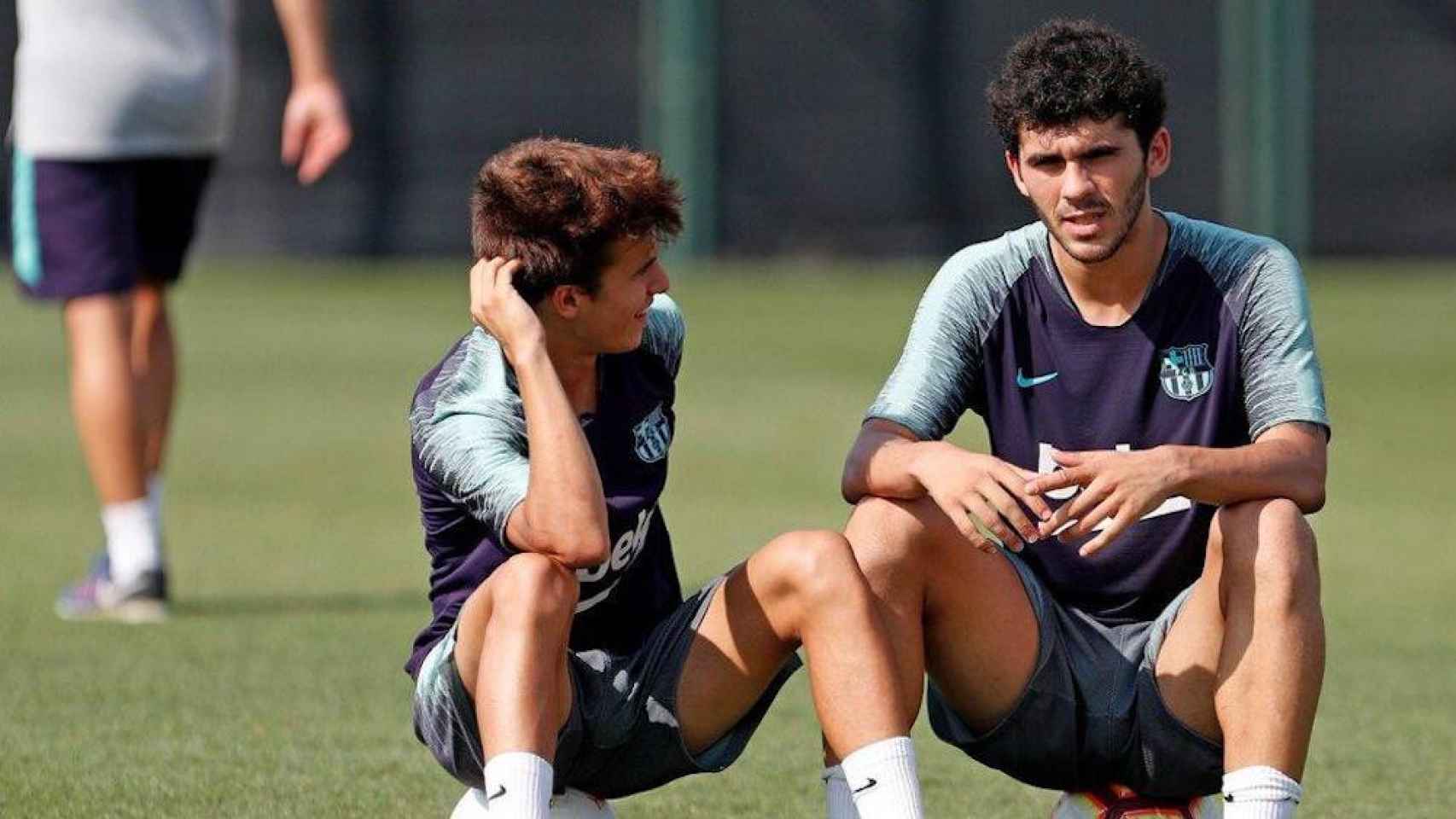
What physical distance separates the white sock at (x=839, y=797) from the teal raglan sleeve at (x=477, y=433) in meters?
0.57

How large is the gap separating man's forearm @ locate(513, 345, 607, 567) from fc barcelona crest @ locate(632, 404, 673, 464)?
0.27 m

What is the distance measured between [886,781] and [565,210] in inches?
36.6

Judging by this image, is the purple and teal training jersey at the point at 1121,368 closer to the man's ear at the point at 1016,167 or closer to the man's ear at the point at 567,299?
the man's ear at the point at 1016,167

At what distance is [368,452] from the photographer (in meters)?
8.95

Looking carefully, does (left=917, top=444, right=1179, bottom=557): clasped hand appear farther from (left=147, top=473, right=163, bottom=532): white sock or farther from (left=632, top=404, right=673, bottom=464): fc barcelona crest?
(left=147, top=473, right=163, bottom=532): white sock

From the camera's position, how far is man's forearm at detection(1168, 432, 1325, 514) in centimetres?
354

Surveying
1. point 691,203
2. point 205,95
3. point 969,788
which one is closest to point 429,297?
point 691,203

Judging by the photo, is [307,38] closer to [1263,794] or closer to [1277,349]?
[1277,349]

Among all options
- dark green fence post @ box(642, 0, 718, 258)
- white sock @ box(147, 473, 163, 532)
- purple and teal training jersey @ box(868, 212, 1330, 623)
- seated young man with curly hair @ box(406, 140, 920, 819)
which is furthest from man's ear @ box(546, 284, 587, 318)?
dark green fence post @ box(642, 0, 718, 258)

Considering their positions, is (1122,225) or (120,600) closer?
(1122,225)

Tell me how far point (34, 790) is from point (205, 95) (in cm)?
263

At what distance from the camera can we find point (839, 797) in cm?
357

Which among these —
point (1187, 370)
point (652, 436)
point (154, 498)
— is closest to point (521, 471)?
point (652, 436)

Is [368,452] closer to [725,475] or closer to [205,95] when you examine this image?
A: [725,475]
